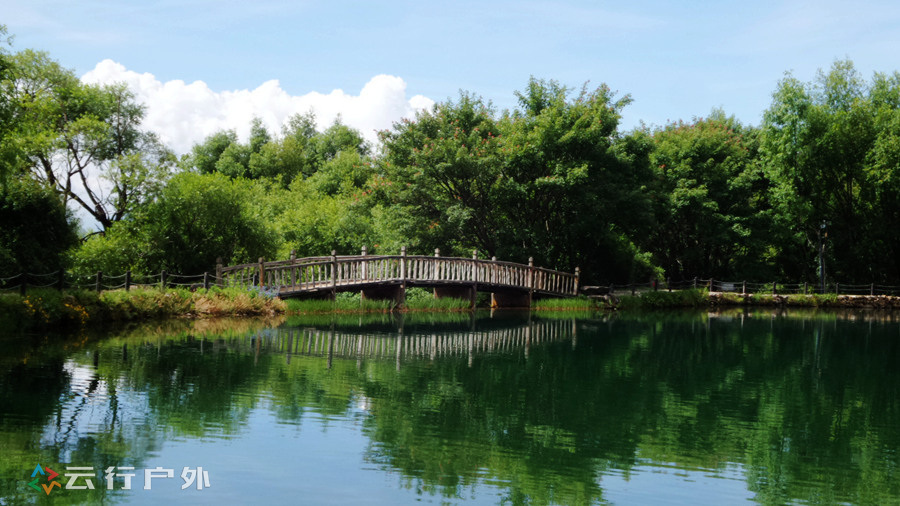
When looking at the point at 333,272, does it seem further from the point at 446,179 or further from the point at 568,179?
the point at 568,179

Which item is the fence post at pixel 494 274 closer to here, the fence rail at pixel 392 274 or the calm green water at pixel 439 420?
the fence rail at pixel 392 274

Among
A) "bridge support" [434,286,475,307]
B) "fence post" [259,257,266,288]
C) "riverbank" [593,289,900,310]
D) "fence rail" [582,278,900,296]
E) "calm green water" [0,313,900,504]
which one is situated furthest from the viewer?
"fence rail" [582,278,900,296]

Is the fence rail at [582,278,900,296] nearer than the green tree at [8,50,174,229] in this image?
No

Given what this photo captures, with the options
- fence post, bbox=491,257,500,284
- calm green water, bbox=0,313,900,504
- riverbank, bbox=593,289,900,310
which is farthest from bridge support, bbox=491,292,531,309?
calm green water, bbox=0,313,900,504

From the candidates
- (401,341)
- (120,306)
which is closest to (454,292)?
(401,341)

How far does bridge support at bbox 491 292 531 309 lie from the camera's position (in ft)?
112

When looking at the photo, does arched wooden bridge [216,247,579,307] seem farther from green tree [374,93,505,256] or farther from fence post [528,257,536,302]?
green tree [374,93,505,256]

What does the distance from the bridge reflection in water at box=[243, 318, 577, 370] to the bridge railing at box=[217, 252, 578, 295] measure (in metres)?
3.89

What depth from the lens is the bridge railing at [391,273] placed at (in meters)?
26.9

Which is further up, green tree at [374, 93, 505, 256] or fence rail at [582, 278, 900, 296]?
green tree at [374, 93, 505, 256]

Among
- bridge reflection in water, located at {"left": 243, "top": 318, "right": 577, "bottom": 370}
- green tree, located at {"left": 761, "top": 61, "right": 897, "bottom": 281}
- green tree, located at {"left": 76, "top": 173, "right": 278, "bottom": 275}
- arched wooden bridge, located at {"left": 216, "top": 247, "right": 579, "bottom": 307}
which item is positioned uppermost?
green tree, located at {"left": 761, "top": 61, "right": 897, "bottom": 281}

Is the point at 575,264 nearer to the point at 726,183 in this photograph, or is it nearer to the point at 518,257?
the point at 518,257

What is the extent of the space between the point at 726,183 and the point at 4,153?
108 ft

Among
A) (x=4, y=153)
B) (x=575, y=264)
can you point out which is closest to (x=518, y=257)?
(x=575, y=264)
